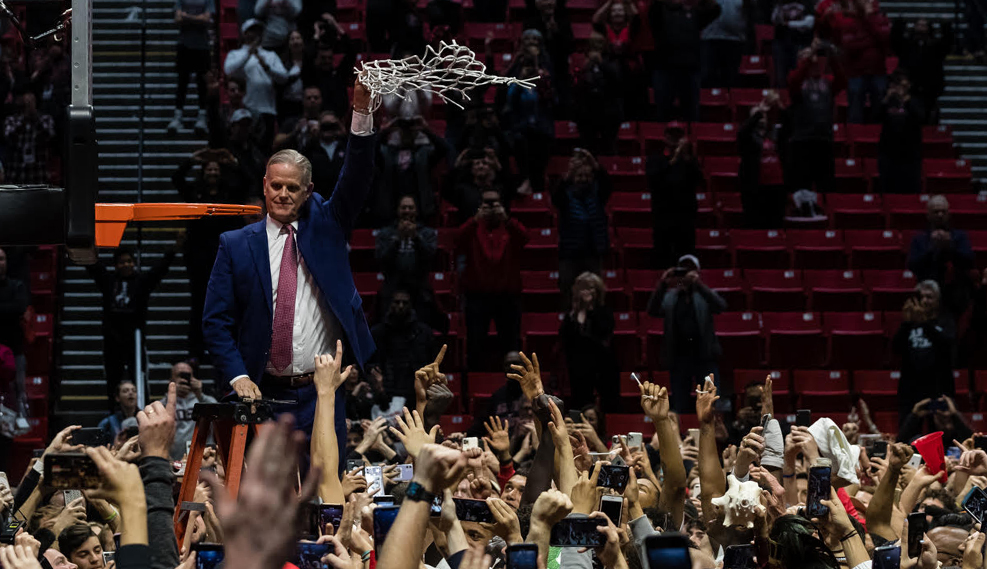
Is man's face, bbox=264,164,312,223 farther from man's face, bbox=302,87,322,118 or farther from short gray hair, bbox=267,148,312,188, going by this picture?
man's face, bbox=302,87,322,118

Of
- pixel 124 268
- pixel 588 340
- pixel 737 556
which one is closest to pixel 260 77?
pixel 124 268

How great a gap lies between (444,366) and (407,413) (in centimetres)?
835

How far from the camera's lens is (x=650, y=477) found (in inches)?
265

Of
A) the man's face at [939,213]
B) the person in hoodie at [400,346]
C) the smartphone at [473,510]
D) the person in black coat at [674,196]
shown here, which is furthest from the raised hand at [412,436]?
the man's face at [939,213]

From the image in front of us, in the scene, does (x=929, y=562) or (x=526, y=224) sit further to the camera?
(x=526, y=224)

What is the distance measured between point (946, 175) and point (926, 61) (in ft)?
4.39

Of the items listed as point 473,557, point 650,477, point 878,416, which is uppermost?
point 473,557

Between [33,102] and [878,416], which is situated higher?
[33,102]

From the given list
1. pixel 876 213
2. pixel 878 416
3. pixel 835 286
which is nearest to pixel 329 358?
pixel 878 416

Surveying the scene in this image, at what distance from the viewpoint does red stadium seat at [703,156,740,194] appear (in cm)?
1534

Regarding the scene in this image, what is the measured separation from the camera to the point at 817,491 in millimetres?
5055

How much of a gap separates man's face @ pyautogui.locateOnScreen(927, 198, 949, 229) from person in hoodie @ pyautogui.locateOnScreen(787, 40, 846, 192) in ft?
4.79

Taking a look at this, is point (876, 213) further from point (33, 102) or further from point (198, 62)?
point (33, 102)

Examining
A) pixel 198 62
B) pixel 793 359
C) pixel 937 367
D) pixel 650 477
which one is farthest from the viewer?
pixel 198 62
